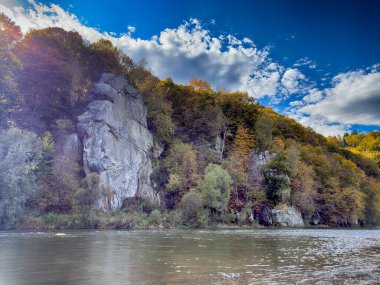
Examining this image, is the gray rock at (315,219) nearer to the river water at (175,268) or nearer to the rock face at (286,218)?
the rock face at (286,218)

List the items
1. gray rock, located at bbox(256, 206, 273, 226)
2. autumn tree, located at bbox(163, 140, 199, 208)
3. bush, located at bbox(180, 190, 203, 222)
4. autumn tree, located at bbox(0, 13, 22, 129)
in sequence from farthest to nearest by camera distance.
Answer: gray rock, located at bbox(256, 206, 273, 226)
autumn tree, located at bbox(163, 140, 199, 208)
bush, located at bbox(180, 190, 203, 222)
autumn tree, located at bbox(0, 13, 22, 129)

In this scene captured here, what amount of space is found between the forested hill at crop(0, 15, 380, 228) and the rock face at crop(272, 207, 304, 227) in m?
0.32

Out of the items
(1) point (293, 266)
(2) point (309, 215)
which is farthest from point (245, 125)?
(1) point (293, 266)

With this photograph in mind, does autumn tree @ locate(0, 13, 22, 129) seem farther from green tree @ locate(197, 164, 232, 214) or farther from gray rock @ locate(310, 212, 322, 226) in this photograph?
gray rock @ locate(310, 212, 322, 226)

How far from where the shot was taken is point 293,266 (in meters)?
15.7

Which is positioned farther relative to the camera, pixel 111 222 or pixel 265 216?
pixel 265 216

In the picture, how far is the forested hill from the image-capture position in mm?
45844

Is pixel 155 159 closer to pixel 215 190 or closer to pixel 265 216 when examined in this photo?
pixel 215 190

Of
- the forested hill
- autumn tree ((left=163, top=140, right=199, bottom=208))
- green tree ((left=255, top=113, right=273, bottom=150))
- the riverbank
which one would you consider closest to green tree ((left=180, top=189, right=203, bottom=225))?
the forested hill

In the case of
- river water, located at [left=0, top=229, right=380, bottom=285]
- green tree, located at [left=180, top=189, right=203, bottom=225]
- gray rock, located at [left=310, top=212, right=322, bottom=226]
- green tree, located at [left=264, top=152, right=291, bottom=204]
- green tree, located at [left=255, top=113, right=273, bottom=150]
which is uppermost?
green tree, located at [left=255, top=113, right=273, bottom=150]

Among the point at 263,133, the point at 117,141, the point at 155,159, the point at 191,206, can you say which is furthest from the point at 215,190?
the point at 263,133

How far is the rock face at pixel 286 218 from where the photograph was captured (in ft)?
212

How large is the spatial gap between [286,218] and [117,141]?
37.1 metres

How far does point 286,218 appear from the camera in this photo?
214 feet
